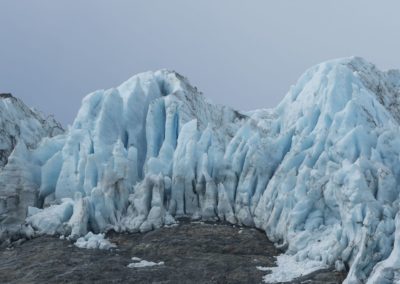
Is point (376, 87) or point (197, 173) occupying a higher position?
point (376, 87)

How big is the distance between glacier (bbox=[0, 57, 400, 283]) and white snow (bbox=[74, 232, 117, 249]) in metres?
0.76

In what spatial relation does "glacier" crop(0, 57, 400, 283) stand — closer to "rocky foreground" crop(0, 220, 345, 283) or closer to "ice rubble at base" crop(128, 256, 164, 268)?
"rocky foreground" crop(0, 220, 345, 283)

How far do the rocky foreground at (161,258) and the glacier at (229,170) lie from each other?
150 cm

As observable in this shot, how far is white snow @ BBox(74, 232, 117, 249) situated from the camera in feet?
94.8

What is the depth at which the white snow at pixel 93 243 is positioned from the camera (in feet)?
94.8

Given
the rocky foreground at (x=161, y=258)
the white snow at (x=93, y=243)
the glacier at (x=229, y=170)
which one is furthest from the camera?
the white snow at (x=93, y=243)

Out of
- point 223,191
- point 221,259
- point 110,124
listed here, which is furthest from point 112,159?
point 221,259

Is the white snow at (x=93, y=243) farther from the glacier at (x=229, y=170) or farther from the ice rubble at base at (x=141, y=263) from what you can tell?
the ice rubble at base at (x=141, y=263)

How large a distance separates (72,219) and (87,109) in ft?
35.9

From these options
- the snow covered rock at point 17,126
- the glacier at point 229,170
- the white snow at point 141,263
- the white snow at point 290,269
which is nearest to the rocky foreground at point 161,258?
the white snow at point 141,263

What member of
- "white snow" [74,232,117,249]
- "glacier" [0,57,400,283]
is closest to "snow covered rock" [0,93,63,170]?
"glacier" [0,57,400,283]

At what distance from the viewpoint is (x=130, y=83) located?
41.9 metres

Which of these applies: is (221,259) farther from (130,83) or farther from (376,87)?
(376,87)

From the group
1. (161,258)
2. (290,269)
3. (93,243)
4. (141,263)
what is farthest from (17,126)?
(290,269)
